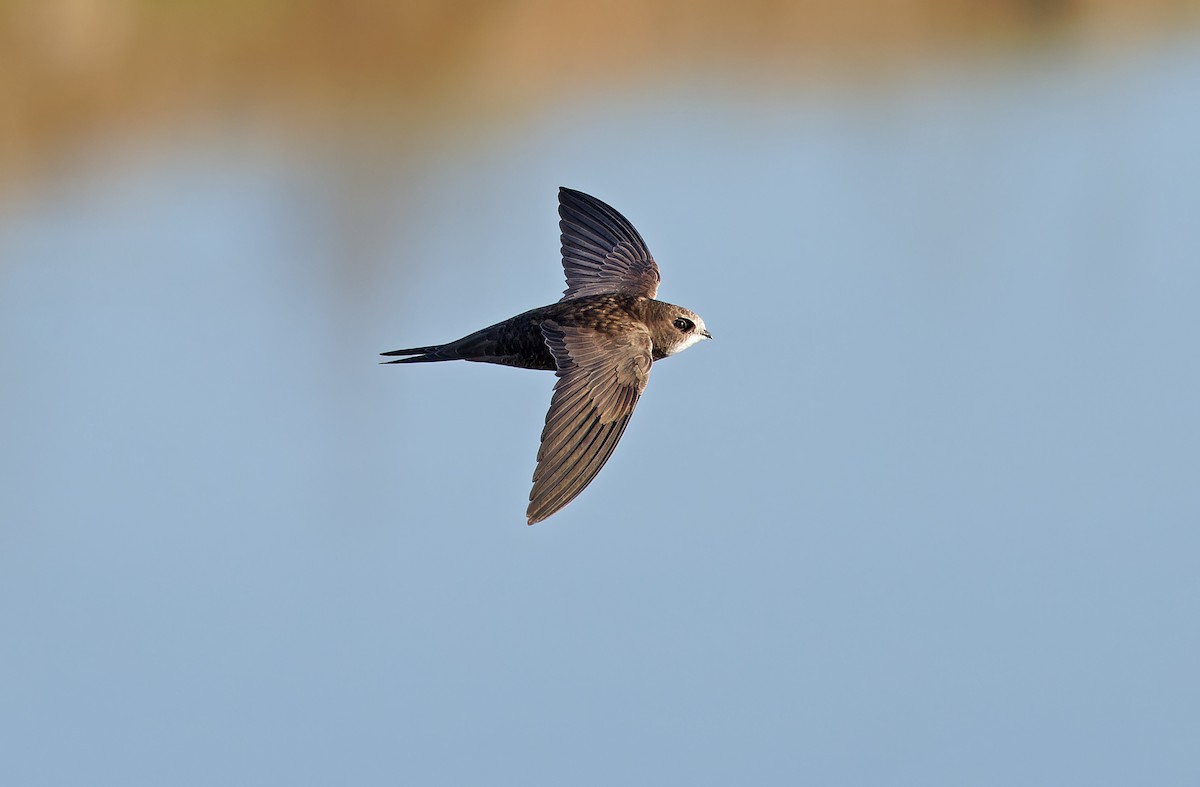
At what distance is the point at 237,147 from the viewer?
10320 millimetres

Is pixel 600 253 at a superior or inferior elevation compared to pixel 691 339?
superior

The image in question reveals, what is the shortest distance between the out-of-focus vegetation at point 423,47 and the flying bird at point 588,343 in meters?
5.73

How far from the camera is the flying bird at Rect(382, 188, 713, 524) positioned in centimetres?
343

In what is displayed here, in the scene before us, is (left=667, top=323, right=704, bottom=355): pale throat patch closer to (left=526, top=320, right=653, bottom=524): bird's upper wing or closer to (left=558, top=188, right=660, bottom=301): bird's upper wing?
(left=526, top=320, right=653, bottom=524): bird's upper wing

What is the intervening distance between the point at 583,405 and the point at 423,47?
287 inches

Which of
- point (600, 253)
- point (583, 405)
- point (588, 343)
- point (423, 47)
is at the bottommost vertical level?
point (583, 405)

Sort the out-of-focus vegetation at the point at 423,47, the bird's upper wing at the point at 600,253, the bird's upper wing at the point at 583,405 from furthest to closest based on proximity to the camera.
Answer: the out-of-focus vegetation at the point at 423,47, the bird's upper wing at the point at 600,253, the bird's upper wing at the point at 583,405

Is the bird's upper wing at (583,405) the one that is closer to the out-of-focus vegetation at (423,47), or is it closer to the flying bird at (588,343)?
the flying bird at (588,343)

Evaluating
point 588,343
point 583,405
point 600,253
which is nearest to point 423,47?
point 600,253

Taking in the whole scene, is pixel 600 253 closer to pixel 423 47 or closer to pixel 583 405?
pixel 583 405

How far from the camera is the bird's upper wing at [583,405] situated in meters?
3.35

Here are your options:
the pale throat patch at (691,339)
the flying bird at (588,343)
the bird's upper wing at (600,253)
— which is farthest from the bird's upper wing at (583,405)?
the bird's upper wing at (600,253)

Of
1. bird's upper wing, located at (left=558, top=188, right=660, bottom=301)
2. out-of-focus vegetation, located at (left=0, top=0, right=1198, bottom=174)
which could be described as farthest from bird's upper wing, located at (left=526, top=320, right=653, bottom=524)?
out-of-focus vegetation, located at (left=0, top=0, right=1198, bottom=174)

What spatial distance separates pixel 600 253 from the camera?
4.46 m
